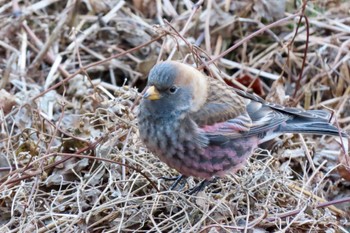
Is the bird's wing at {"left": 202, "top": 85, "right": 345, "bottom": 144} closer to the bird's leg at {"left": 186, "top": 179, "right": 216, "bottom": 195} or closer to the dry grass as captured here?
the dry grass

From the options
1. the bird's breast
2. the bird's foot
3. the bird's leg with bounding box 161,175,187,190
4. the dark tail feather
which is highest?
the bird's breast

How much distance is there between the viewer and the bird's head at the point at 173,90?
4043 millimetres

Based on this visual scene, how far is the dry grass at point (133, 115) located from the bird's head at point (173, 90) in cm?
38

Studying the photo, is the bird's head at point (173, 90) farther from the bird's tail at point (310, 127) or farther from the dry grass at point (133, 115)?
the bird's tail at point (310, 127)

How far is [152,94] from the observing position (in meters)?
4.01

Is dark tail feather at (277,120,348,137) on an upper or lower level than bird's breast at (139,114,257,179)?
lower

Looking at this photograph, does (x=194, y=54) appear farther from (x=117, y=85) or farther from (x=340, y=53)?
(x=340, y=53)

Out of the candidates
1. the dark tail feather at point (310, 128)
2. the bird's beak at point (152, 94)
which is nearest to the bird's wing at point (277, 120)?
the dark tail feather at point (310, 128)

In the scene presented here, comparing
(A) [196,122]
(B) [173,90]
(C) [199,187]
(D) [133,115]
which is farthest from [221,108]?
(D) [133,115]

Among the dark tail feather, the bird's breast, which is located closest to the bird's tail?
the dark tail feather

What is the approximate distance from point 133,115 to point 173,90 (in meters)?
0.57

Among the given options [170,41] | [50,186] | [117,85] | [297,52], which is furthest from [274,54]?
[50,186]

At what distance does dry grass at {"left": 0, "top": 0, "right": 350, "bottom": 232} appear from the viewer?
161 inches

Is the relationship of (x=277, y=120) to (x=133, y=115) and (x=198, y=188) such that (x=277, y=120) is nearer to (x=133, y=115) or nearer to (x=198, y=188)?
(x=198, y=188)
